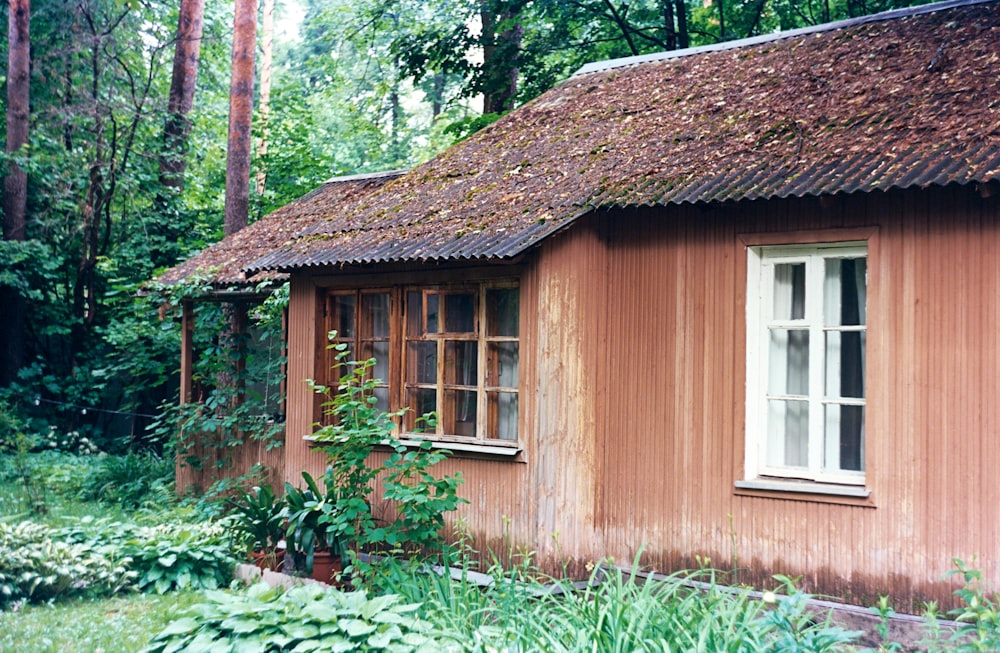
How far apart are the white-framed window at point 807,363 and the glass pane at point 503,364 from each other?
2.11 meters

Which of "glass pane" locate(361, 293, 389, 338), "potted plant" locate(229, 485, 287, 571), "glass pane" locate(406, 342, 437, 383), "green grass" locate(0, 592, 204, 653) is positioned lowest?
"green grass" locate(0, 592, 204, 653)

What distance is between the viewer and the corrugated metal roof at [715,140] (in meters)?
6.99

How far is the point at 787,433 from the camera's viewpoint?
24.3 ft

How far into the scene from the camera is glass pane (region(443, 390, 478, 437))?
891cm

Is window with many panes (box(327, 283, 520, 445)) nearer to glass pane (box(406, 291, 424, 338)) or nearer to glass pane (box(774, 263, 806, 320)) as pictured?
glass pane (box(406, 291, 424, 338))

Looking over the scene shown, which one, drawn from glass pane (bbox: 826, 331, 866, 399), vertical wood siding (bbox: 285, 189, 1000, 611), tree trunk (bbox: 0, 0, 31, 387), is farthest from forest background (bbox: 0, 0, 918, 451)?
glass pane (bbox: 826, 331, 866, 399)

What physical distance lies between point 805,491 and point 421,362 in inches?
149

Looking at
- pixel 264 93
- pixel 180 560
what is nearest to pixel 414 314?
pixel 180 560

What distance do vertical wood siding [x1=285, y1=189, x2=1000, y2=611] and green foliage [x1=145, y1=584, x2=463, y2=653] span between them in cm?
213

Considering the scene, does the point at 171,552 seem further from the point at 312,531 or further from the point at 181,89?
the point at 181,89

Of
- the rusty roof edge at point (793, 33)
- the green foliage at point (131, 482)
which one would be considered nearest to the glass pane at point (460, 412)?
the rusty roof edge at point (793, 33)

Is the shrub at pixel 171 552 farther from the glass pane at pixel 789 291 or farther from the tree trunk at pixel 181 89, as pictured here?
the tree trunk at pixel 181 89

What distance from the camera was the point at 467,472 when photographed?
344 inches

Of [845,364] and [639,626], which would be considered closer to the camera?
[639,626]
